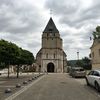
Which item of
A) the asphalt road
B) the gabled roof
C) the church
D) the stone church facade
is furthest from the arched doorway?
the asphalt road

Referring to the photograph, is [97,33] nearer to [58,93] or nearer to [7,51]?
[7,51]

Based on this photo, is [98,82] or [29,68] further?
[29,68]

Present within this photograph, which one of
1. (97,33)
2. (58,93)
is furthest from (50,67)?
(58,93)

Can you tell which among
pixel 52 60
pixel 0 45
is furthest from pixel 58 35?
pixel 0 45

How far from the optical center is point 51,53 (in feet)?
361

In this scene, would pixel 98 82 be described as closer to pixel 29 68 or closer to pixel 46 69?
pixel 46 69

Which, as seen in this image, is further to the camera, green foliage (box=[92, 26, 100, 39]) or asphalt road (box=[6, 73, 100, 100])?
green foliage (box=[92, 26, 100, 39])

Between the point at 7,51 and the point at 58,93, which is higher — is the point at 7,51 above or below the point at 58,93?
above

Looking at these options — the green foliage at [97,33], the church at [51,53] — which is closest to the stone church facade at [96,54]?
the green foliage at [97,33]

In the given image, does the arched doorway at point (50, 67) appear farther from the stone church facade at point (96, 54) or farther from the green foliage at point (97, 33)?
the green foliage at point (97, 33)

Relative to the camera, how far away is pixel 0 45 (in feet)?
127

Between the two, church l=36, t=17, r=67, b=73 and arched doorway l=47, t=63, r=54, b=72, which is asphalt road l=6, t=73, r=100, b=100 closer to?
church l=36, t=17, r=67, b=73

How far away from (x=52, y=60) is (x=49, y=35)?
1049 cm

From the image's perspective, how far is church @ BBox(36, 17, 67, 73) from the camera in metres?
109
